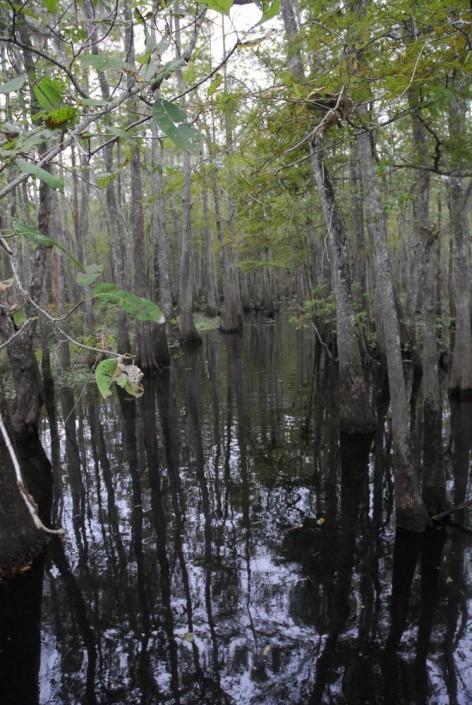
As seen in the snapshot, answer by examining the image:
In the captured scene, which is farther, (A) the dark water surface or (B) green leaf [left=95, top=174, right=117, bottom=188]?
(A) the dark water surface

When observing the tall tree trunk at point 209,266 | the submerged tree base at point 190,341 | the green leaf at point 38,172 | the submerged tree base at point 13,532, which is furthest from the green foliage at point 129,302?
the tall tree trunk at point 209,266

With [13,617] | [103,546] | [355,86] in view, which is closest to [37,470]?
[103,546]

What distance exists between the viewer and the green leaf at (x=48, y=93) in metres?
1.26

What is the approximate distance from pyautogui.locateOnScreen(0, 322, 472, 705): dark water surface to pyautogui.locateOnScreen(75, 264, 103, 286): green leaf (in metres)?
0.74

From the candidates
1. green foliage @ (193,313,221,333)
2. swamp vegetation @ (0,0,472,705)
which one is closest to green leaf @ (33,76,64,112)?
swamp vegetation @ (0,0,472,705)

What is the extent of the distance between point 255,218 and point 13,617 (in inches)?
273

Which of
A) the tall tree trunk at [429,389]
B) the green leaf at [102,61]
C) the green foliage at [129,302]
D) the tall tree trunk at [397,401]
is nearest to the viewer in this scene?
the green foliage at [129,302]

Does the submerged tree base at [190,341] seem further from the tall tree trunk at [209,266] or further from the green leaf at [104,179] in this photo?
the green leaf at [104,179]

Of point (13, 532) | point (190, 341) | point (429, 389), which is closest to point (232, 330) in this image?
point (190, 341)

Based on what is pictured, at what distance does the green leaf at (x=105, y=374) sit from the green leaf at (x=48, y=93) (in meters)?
0.66

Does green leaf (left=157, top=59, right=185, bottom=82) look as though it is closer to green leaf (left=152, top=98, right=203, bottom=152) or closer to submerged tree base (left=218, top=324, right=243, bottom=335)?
green leaf (left=152, top=98, right=203, bottom=152)

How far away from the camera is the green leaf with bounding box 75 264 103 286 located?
1.32m

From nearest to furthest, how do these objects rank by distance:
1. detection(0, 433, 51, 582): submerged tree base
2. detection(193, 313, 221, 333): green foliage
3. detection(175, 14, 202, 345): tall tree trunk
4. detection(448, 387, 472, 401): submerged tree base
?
detection(0, 433, 51, 582): submerged tree base → detection(448, 387, 472, 401): submerged tree base → detection(175, 14, 202, 345): tall tree trunk → detection(193, 313, 221, 333): green foliage

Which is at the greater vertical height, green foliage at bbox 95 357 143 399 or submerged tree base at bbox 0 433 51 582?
green foliage at bbox 95 357 143 399
